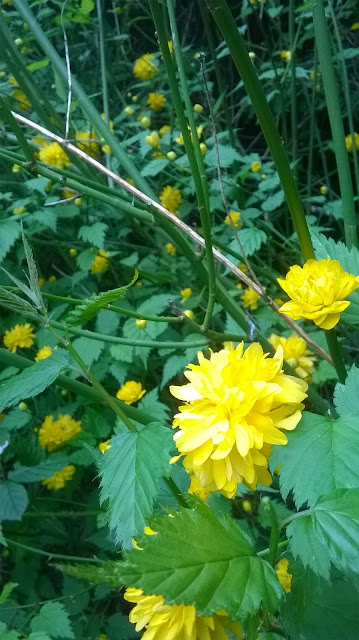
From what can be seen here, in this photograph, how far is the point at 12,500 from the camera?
1.18m

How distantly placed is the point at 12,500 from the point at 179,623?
0.85 meters

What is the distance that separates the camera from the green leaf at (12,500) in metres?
1.15

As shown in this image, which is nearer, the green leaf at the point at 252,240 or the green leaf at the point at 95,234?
the green leaf at the point at 252,240

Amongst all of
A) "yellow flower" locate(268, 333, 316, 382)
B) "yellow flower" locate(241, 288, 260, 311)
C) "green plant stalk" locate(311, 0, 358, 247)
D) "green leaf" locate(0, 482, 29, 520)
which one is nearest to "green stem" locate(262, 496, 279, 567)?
"green plant stalk" locate(311, 0, 358, 247)

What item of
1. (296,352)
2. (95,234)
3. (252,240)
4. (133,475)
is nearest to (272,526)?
(133,475)

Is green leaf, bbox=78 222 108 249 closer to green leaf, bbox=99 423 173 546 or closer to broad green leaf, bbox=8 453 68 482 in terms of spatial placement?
broad green leaf, bbox=8 453 68 482

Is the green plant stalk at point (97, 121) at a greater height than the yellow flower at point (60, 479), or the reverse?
the green plant stalk at point (97, 121)

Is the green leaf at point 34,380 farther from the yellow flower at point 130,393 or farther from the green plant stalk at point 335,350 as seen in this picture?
the yellow flower at point 130,393

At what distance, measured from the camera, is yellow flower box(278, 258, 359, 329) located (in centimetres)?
58

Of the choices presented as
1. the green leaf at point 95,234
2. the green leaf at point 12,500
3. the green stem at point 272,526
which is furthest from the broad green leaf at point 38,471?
the green stem at point 272,526

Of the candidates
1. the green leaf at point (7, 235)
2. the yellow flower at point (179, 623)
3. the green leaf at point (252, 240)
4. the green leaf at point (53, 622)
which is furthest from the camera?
the green leaf at point (7, 235)

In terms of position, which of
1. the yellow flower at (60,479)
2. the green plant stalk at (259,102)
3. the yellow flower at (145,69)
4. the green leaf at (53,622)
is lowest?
the yellow flower at (60,479)

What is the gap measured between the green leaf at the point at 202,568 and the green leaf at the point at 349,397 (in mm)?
198

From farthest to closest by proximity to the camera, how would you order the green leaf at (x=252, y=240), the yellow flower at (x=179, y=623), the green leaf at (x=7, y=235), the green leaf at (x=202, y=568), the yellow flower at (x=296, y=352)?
1. the green leaf at (x=7, y=235)
2. the green leaf at (x=252, y=240)
3. the yellow flower at (x=296, y=352)
4. the yellow flower at (x=179, y=623)
5. the green leaf at (x=202, y=568)
